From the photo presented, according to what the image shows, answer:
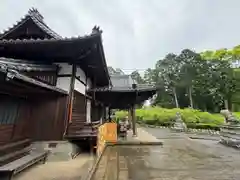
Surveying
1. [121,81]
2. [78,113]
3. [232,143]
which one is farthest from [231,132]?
[121,81]

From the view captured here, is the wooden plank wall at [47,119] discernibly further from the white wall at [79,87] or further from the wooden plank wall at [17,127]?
the white wall at [79,87]

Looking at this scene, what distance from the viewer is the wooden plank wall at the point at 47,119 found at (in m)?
5.61

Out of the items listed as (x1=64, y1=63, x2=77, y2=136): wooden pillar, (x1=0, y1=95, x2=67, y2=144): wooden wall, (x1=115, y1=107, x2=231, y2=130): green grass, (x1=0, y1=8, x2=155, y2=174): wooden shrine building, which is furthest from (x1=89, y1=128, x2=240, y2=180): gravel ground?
(x1=115, y1=107, x2=231, y2=130): green grass

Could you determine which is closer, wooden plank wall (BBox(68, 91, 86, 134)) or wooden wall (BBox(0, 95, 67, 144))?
wooden wall (BBox(0, 95, 67, 144))

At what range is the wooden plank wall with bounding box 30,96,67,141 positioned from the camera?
18.4ft

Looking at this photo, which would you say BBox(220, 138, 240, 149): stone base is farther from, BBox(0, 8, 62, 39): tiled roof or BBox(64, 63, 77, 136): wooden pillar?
BBox(0, 8, 62, 39): tiled roof

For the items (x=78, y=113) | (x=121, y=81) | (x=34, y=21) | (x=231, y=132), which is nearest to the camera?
(x=34, y=21)

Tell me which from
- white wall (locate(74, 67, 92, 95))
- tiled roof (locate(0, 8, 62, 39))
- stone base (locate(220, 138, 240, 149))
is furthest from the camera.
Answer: stone base (locate(220, 138, 240, 149))

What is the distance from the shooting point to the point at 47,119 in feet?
18.7

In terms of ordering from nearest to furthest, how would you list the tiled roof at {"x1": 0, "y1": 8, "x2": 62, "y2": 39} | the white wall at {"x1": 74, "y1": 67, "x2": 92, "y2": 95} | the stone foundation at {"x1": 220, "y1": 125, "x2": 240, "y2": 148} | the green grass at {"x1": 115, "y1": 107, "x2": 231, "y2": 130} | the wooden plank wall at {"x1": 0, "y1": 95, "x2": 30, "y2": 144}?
the wooden plank wall at {"x1": 0, "y1": 95, "x2": 30, "y2": 144}
the tiled roof at {"x1": 0, "y1": 8, "x2": 62, "y2": 39}
the white wall at {"x1": 74, "y1": 67, "x2": 92, "y2": 95}
the stone foundation at {"x1": 220, "y1": 125, "x2": 240, "y2": 148}
the green grass at {"x1": 115, "y1": 107, "x2": 231, "y2": 130}

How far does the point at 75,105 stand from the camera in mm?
6867

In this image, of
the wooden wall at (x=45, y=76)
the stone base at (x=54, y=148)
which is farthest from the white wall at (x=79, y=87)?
the stone base at (x=54, y=148)

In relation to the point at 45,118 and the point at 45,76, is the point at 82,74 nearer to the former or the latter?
the point at 45,76

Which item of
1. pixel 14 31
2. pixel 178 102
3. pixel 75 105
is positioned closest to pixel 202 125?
pixel 75 105
